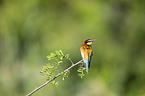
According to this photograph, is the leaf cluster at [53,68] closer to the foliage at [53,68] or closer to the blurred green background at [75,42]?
the foliage at [53,68]

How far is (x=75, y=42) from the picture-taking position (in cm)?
1037

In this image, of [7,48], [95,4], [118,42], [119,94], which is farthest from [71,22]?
[119,94]

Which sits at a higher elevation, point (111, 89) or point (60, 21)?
point (60, 21)

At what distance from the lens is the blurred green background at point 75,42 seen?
8.33m

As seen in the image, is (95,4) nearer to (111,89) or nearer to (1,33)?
(1,33)

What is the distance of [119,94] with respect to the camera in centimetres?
820

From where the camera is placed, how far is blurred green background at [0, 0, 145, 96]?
27.3ft

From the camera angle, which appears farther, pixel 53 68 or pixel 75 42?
pixel 75 42

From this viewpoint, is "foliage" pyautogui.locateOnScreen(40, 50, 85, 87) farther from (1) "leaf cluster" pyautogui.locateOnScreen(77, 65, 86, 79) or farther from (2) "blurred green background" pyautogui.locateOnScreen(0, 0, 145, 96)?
(2) "blurred green background" pyautogui.locateOnScreen(0, 0, 145, 96)

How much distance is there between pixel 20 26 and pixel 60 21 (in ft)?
9.30

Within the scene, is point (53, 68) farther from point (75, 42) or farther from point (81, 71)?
point (75, 42)

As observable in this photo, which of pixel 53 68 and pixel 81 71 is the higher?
pixel 53 68

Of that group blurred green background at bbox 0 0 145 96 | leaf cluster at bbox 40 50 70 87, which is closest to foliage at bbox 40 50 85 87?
leaf cluster at bbox 40 50 70 87

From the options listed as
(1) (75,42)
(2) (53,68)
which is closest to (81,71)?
(2) (53,68)
